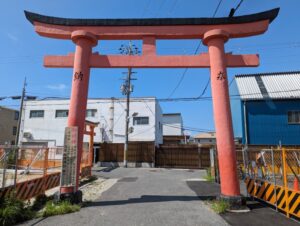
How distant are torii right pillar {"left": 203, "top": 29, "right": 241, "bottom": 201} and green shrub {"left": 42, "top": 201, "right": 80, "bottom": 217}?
4441 mm

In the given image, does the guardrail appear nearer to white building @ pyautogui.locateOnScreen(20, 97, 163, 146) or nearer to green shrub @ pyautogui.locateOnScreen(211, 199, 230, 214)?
green shrub @ pyautogui.locateOnScreen(211, 199, 230, 214)

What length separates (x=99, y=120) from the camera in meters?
25.6

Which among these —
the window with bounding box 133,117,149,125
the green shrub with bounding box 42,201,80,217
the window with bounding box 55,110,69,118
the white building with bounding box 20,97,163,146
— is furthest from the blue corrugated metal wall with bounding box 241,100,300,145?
the window with bounding box 55,110,69,118

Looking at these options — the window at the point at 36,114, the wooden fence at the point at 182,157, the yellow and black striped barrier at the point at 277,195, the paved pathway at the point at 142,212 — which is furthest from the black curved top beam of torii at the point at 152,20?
the window at the point at 36,114

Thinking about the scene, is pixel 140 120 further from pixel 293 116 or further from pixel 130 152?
pixel 293 116

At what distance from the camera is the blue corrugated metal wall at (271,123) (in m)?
18.6

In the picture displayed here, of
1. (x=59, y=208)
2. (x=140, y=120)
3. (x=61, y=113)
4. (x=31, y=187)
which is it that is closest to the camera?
(x=59, y=208)

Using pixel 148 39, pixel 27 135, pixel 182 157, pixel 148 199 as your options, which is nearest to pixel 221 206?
pixel 148 199

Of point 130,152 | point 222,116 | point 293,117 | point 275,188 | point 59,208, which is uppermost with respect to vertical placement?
point 293,117

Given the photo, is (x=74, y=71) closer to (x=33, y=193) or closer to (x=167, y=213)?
(x=33, y=193)

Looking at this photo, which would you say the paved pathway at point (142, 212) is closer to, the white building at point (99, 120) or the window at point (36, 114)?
the white building at point (99, 120)

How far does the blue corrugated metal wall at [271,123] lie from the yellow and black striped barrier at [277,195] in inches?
445

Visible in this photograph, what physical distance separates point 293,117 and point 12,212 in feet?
66.3

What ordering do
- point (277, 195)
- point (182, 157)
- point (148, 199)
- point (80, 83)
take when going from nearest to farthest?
point (277, 195) → point (80, 83) → point (148, 199) → point (182, 157)
